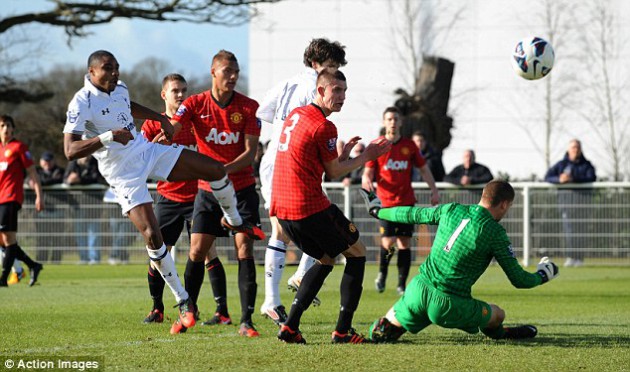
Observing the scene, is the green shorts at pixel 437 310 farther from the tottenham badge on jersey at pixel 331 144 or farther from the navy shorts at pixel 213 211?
the navy shorts at pixel 213 211

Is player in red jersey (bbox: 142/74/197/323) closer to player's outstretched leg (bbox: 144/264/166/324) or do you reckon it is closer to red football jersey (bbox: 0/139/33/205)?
player's outstretched leg (bbox: 144/264/166/324)

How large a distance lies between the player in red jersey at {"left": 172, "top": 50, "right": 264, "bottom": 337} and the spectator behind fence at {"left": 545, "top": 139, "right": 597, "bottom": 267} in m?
11.2

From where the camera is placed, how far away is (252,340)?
336 inches

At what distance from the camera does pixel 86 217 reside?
20.8m

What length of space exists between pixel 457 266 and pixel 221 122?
2.68 metres

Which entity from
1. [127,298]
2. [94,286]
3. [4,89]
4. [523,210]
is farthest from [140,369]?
[4,89]

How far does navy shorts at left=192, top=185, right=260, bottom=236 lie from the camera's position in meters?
9.55

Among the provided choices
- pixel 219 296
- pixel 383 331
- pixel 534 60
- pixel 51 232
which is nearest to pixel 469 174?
pixel 51 232

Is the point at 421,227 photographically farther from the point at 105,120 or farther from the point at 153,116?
the point at 105,120

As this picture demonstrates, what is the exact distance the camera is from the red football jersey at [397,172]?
14.4m

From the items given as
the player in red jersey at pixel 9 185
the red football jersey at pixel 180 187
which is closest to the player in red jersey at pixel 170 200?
the red football jersey at pixel 180 187

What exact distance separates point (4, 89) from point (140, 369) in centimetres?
2307

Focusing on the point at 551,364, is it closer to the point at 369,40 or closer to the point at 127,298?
the point at 127,298

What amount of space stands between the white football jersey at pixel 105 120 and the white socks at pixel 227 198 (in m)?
0.75
